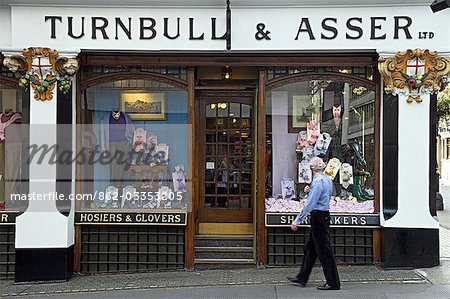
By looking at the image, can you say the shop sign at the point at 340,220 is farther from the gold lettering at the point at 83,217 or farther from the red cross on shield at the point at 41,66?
the red cross on shield at the point at 41,66

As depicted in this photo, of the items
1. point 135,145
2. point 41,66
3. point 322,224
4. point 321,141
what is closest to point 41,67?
point 41,66

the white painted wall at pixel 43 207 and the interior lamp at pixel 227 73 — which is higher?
the interior lamp at pixel 227 73

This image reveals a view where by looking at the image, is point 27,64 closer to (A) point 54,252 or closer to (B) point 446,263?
(A) point 54,252

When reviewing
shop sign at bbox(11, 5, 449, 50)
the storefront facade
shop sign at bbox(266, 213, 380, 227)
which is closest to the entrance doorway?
the storefront facade

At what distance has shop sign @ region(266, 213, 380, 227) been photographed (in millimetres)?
9055

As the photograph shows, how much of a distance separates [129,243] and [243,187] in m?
2.24

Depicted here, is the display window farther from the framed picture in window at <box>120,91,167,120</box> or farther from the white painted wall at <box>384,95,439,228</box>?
the white painted wall at <box>384,95,439,228</box>

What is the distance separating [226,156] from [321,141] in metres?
1.70

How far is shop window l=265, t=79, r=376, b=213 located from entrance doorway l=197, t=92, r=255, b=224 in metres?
0.58

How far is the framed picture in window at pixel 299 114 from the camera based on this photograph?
380 inches

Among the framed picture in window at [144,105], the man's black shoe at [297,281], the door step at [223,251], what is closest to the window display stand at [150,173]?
the framed picture in window at [144,105]

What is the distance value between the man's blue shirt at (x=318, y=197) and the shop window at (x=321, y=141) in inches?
63.7

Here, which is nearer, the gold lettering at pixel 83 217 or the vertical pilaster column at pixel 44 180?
the vertical pilaster column at pixel 44 180

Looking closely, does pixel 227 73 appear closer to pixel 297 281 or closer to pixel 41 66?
pixel 41 66
